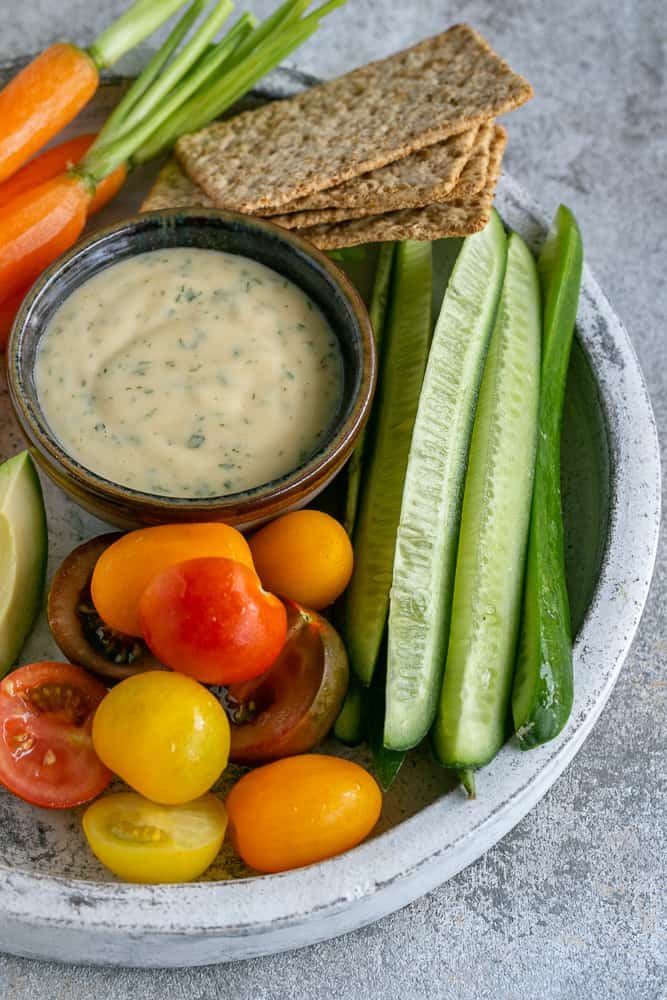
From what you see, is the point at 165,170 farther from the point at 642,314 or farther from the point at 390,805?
the point at 390,805

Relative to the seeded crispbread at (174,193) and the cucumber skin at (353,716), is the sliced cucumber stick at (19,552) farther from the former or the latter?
the seeded crispbread at (174,193)

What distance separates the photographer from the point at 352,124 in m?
2.95

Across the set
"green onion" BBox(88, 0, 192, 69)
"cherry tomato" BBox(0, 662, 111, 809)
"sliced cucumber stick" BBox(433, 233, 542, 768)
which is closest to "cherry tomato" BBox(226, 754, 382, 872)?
"sliced cucumber stick" BBox(433, 233, 542, 768)

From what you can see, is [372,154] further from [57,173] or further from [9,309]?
[9,309]

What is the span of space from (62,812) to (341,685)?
0.60 metres

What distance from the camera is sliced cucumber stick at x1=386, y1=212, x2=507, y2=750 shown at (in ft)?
7.16

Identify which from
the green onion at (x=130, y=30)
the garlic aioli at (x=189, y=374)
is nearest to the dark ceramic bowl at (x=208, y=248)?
the garlic aioli at (x=189, y=374)

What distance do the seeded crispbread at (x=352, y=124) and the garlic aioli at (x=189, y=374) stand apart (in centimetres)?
27

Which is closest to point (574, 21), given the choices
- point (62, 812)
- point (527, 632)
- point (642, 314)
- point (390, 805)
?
point (642, 314)

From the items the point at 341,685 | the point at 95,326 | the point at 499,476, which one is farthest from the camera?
the point at 95,326

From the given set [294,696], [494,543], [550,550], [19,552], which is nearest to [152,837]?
[294,696]

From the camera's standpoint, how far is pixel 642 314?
11.2 feet

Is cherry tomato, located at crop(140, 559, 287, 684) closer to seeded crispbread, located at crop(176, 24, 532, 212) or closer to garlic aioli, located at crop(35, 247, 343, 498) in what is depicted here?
garlic aioli, located at crop(35, 247, 343, 498)

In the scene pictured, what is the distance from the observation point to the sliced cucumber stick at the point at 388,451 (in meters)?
2.36
